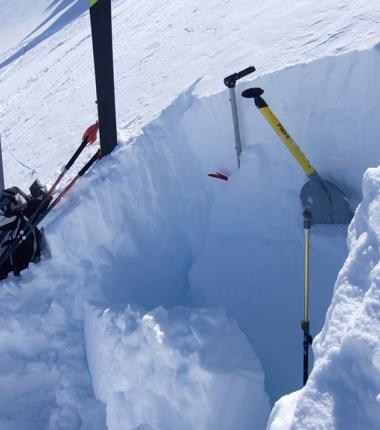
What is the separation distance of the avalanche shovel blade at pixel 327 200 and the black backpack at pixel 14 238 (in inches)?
84.7

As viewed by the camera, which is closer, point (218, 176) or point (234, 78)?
point (234, 78)

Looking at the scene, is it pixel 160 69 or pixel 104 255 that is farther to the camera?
pixel 160 69

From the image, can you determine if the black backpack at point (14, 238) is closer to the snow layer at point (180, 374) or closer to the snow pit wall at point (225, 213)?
the snow pit wall at point (225, 213)

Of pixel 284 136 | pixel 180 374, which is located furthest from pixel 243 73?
pixel 180 374

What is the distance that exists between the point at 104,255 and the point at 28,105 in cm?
635

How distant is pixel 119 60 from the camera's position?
841cm

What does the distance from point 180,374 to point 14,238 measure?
205 centimetres

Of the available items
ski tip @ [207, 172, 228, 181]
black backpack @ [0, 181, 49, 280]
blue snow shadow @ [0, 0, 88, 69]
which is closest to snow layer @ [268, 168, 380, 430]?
ski tip @ [207, 172, 228, 181]

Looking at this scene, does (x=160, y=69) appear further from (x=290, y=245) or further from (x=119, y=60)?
(x=290, y=245)

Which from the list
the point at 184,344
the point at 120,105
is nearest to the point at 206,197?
the point at 184,344

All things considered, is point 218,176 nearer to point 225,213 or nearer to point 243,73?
point 225,213

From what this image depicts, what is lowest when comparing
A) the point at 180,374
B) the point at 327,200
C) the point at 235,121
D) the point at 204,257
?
the point at 204,257

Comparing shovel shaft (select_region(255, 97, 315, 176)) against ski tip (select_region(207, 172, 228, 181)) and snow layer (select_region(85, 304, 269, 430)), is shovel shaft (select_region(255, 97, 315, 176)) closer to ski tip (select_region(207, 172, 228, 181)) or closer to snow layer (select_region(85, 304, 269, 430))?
ski tip (select_region(207, 172, 228, 181))

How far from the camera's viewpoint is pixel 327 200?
362cm
